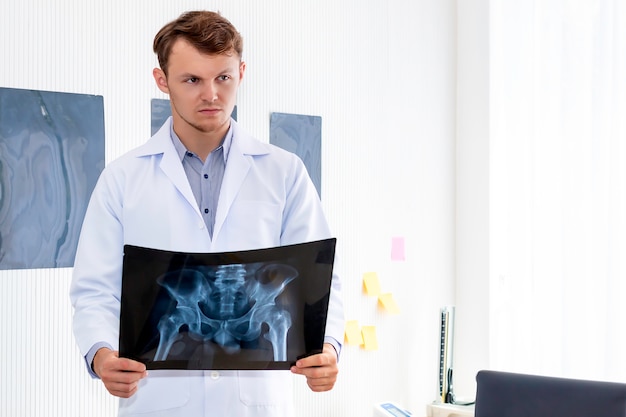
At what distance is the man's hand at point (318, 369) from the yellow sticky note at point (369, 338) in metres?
1.14

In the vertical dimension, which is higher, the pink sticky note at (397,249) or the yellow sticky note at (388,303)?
the pink sticky note at (397,249)

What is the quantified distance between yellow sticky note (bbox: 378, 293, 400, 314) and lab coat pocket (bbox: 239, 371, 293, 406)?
43.6 inches

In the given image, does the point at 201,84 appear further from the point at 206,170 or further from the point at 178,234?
the point at 178,234

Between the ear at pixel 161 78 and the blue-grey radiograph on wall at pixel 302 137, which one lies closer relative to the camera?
the ear at pixel 161 78

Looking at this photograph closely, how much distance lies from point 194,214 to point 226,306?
0.75 feet

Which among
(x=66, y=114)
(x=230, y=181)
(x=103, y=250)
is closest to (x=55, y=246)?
(x=66, y=114)

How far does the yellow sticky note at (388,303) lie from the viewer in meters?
2.59

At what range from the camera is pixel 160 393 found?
Answer: 56.5 inches

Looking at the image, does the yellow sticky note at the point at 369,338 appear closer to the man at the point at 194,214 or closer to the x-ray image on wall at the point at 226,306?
the man at the point at 194,214

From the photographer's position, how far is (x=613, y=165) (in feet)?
7.86

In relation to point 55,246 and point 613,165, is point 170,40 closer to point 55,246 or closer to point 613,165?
point 55,246

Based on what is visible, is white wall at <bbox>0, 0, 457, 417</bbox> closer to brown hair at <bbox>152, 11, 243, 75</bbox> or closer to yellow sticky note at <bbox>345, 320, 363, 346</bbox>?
yellow sticky note at <bbox>345, 320, 363, 346</bbox>

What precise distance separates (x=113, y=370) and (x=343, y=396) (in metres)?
1.31

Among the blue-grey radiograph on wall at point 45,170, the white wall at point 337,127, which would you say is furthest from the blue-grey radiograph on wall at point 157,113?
the blue-grey radiograph on wall at point 45,170
